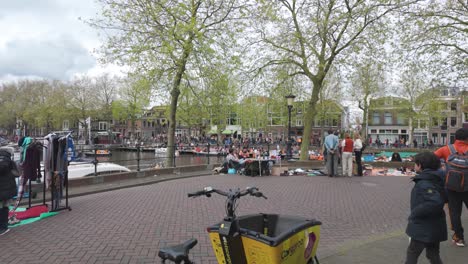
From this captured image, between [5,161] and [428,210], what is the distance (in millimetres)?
6320

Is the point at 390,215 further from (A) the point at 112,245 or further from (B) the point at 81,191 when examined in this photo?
(B) the point at 81,191

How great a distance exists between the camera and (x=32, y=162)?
6840 millimetres

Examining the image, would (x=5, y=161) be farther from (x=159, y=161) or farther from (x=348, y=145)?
(x=159, y=161)

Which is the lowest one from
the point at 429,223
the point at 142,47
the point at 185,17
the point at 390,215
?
the point at 390,215

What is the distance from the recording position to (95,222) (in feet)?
20.4

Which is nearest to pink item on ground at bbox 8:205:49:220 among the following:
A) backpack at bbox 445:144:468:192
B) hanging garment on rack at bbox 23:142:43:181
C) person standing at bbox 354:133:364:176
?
hanging garment on rack at bbox 23:142:43:181

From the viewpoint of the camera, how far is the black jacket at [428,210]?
320cm

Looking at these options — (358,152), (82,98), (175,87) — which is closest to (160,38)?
(175,87)

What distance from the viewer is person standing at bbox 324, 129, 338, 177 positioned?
12852 millimetres

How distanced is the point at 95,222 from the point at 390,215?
6.10 meters

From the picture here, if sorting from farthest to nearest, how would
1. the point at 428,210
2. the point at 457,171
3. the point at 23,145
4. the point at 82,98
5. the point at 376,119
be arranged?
1. the point at 376,119
2. the point at 82,98
3. the point at 23,145
4. the point at 457,171
5. the point at 428,210

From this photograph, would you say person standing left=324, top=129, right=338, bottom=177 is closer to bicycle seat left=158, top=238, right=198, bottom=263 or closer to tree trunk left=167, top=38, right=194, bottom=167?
tree trunk left=167, top=38, right=194, bottom=167

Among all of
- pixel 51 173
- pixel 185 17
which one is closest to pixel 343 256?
pixel 51 173

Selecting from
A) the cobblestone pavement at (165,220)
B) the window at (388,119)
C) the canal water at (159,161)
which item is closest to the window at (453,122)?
the window at (388,119)
